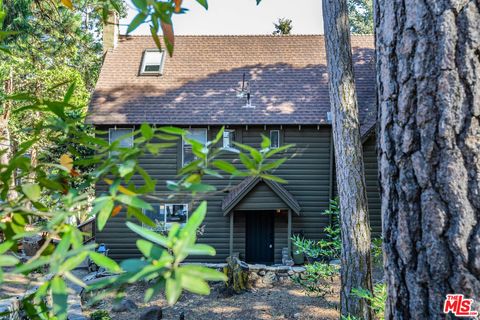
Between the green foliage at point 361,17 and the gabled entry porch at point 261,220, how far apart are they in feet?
128

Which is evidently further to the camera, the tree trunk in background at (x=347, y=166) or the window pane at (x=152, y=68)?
the window pane at (x=152, y=68)

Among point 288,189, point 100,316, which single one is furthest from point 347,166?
point 288,189

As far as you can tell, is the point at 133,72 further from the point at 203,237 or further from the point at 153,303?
the point at 153,303

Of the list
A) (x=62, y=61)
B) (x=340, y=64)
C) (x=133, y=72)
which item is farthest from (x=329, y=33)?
(x=62, y=61)

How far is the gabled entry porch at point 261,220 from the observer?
44.3ft

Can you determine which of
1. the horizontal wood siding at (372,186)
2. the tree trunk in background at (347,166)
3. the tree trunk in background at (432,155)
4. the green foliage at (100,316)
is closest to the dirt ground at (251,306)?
the green foliage at (100,316)

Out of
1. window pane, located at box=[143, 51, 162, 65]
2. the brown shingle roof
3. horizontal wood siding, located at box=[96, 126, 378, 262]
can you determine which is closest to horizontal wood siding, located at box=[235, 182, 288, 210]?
horizontal wood siding, located at box=[96, 126, 378, 262]

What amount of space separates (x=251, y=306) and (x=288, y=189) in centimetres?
551

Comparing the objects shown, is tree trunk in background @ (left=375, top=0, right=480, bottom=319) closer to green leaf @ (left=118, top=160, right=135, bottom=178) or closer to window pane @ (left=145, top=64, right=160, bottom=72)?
green leaf @ (left=118, top=160, right=135, bottom=178)

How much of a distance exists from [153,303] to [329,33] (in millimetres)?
7306

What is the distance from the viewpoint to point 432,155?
119 centimetres

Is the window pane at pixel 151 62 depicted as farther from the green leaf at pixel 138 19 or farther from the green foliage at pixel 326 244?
the green leaf at pixel 138 19

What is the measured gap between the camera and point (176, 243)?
0.73 m

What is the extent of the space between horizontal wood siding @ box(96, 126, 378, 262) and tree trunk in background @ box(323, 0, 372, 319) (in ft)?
22.3
